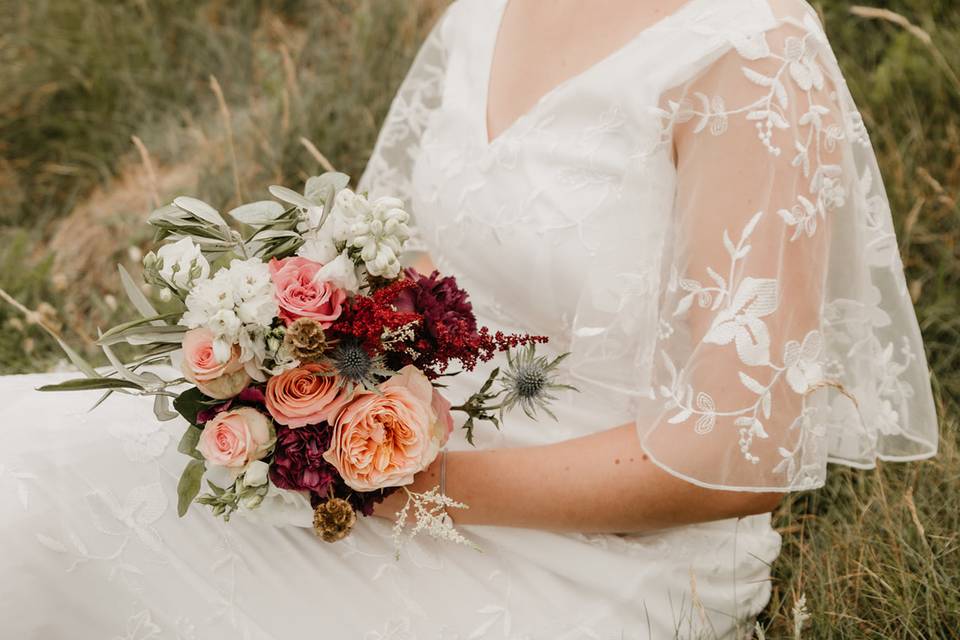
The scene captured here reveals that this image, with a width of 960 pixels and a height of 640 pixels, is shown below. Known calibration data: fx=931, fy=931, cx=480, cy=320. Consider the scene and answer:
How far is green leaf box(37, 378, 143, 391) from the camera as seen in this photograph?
135 centimetres

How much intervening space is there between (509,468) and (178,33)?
3.51 meters

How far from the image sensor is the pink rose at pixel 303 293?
51.9 inches

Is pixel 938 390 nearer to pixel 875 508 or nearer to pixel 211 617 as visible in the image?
pixel 875 508

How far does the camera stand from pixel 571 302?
1759 mm

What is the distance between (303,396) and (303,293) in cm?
15

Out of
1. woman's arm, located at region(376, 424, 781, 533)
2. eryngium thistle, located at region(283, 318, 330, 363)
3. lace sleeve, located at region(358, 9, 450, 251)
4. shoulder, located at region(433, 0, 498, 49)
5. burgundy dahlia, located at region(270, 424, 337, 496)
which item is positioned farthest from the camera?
lace sleeve, located at region(358, 9, 450, 251)

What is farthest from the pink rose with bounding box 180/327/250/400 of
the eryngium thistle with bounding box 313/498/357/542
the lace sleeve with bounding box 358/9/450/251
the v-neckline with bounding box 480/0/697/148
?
the lace sleeve with bounding box 358/9/450/251

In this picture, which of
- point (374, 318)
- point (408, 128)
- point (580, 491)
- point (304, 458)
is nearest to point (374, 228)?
point (374, 318)

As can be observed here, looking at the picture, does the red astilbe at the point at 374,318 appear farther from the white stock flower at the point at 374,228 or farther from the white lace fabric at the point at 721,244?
the white lace fabric at the point at 721,244

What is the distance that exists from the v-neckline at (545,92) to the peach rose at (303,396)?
0.73 metres

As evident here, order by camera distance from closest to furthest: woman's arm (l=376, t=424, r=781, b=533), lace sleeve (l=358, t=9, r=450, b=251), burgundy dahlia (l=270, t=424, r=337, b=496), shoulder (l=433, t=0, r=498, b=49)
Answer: burgundy dahlia (l=270, t=424, r=337, b=496), woman's arm (l=376, t=424, r=781, b=533), shoulder (l=433, t=0, r=498, b=49), lace sleeve (l=358, t=9, r=450, b=251)

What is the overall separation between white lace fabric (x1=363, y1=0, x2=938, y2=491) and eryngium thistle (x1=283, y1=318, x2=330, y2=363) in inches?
20.3

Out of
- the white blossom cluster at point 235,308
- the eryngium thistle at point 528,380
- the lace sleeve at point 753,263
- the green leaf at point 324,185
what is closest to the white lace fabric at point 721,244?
the lace sleeve at point 753,263

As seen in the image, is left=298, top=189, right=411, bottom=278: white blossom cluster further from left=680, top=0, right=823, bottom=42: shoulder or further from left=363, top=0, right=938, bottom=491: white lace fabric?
left=680, top=0, right=823, bottom=42: shoulder
